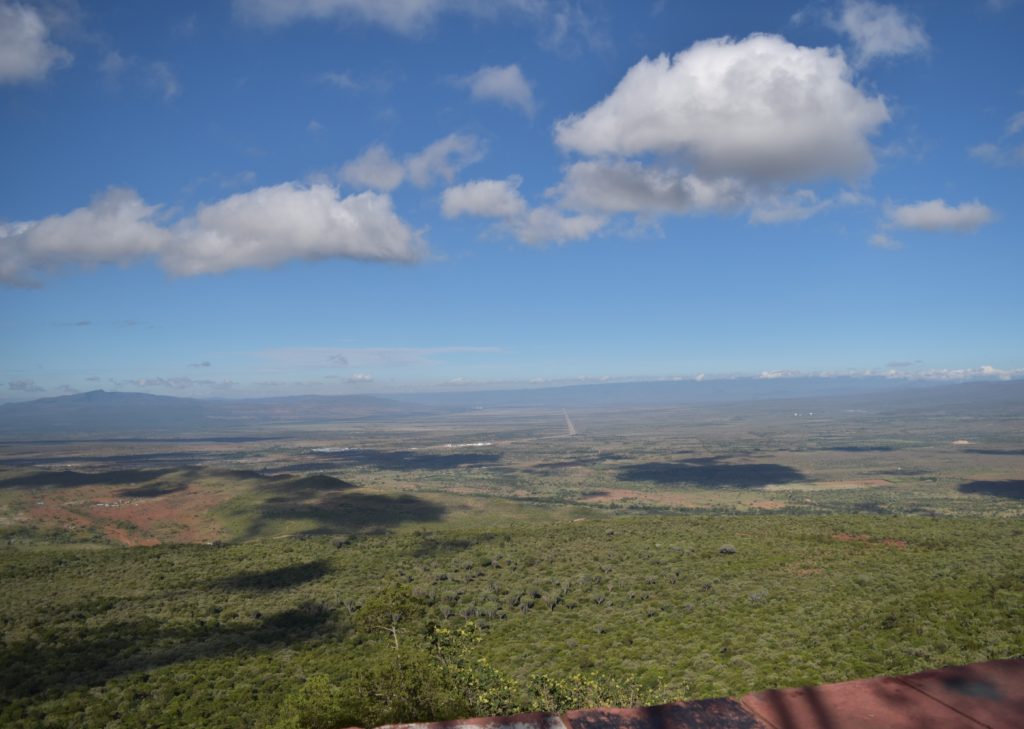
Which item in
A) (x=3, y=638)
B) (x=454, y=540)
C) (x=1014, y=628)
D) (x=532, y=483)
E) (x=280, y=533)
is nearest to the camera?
(x=1014, y=628)

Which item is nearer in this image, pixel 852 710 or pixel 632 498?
pixel 852 710

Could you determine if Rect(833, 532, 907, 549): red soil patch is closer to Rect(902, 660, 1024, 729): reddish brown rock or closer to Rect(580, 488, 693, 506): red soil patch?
Rect(902, 660, 1024, 729): reddish brown rock

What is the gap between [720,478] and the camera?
153750 mm

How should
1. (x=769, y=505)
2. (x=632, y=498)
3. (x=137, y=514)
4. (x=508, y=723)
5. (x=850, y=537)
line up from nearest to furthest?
(x=508, y=723) → (x=850, y=537) → (x=137, y=514) → (x=769, y=505) → (x=632, y=498)

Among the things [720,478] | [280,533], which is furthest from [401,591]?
[720,478]

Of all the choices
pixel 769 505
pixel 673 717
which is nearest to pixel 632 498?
pixel 769 505

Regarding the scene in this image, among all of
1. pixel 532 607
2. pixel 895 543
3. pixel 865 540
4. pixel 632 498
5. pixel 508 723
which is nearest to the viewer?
pixel 508 723

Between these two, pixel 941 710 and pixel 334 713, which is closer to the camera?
pixel 941 710

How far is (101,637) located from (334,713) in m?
19.1

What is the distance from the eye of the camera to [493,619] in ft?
101

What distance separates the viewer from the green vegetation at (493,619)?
65.0 feet

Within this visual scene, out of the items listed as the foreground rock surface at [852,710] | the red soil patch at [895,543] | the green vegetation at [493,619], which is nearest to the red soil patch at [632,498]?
the green vegetation at [493,619]

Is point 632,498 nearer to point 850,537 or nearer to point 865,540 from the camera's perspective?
point 850,537

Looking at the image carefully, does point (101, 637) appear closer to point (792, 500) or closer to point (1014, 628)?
point (1014, 628)
